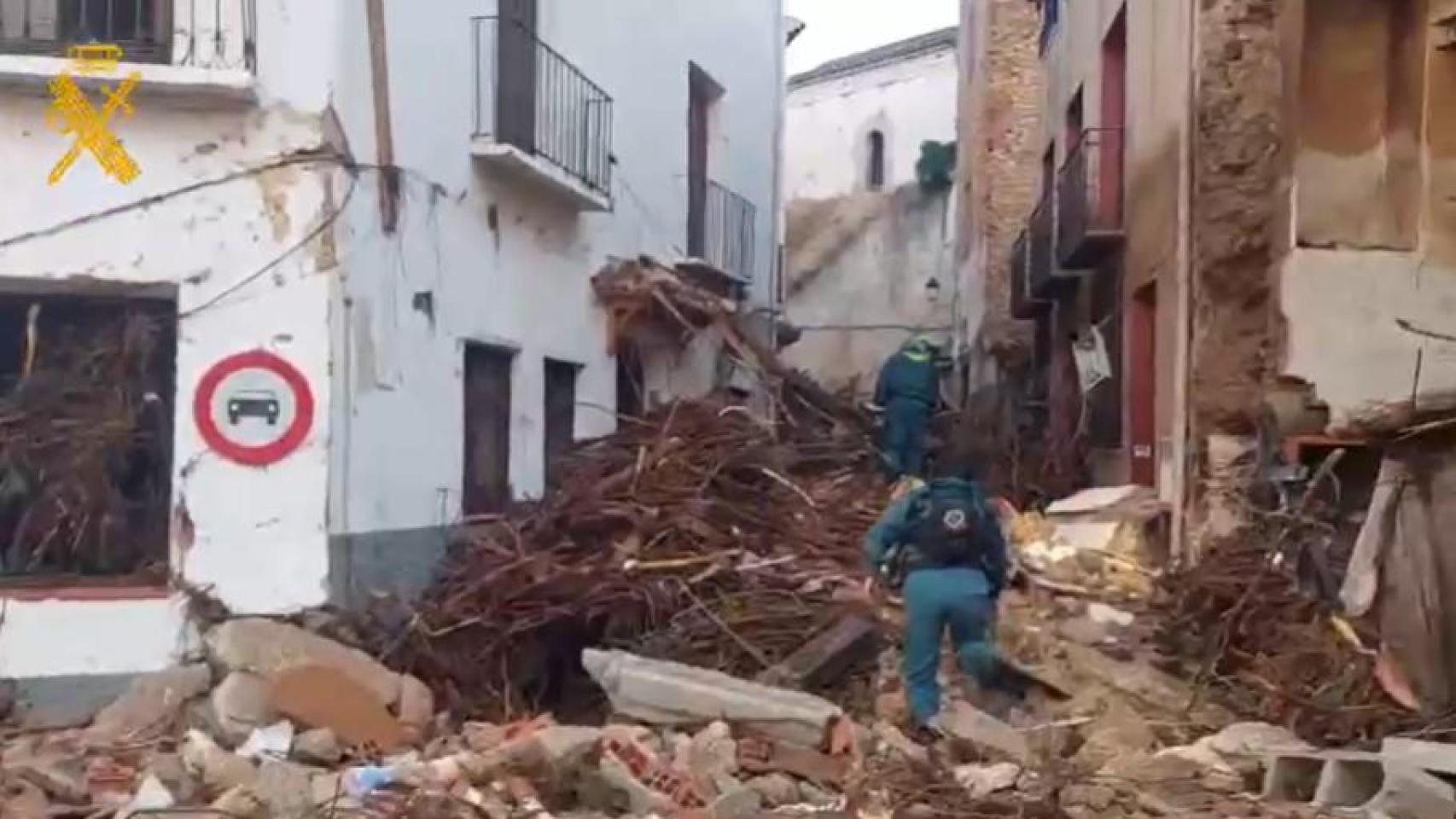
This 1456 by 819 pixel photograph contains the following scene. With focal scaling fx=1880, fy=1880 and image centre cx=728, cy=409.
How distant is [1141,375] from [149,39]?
7.53 metres

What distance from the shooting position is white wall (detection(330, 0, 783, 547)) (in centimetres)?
1015

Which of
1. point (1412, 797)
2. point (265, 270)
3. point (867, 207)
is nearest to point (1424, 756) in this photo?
point (1412, 797)

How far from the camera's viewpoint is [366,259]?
33.2ft

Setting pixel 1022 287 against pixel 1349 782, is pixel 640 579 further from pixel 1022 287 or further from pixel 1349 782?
pixel 1022 287

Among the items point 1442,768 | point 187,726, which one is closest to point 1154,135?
point 1442,768

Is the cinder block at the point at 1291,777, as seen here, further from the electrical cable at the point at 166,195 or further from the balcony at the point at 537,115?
the balcony at the point at 537,115

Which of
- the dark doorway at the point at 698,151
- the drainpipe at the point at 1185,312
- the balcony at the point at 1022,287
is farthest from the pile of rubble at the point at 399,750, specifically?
the balcony at the point at 1022,287

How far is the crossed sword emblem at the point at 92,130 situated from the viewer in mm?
9391

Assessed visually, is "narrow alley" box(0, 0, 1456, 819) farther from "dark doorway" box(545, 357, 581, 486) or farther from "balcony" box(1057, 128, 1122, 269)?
"balcony" box(1057, 128, 1122, 269)

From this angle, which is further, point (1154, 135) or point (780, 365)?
point (780, 365)

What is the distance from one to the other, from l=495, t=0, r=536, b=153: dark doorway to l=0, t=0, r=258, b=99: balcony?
258 centimetres

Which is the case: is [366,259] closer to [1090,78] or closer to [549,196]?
[549,196]

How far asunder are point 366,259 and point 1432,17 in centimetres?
603

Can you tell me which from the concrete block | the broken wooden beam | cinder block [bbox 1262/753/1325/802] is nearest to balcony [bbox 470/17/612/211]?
the broken wooden beam
